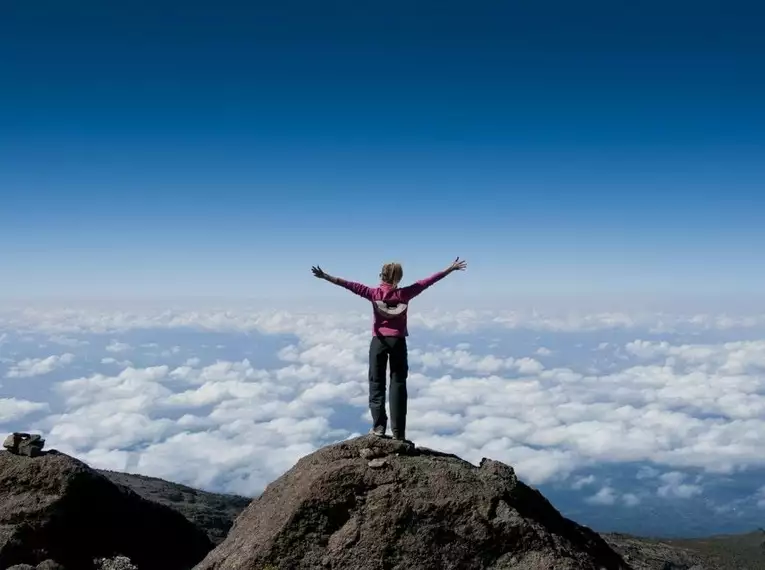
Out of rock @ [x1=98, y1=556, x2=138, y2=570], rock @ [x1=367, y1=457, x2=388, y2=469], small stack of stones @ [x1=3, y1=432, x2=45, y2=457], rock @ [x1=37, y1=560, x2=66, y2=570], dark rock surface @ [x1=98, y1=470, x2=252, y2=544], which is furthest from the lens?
dark rock surface @ [x1=98, y1=470, x2=252, y2=544]

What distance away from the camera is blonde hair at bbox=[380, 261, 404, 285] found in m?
15.0

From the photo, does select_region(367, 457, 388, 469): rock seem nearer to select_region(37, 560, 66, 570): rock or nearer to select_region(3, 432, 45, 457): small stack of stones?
select_region(37, 560, 66, 570): rock

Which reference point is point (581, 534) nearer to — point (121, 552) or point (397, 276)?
point (397, 276)

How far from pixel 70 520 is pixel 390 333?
505 inches

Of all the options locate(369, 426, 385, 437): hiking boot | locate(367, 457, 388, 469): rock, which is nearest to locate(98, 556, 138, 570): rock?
locate(369, 426, 385, 437): hiking boot

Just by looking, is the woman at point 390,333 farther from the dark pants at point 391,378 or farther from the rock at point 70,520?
the rock at point 70,520

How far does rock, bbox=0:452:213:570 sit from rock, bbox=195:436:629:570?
7.71 meters

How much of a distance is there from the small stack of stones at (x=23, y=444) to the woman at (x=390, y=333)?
12283 mm

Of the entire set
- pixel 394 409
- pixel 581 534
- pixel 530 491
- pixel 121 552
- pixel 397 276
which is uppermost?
pixel 397 276

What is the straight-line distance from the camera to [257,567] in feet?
41.4

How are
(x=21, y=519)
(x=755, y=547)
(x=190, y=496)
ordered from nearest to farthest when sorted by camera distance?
(x=21, y=519) → (x=190, y=496) → (x=755, y=547)

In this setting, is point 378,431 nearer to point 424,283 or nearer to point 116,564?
point 424,283

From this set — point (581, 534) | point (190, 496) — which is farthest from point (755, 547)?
point (581, 534)

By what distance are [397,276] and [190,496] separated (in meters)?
44.5
